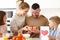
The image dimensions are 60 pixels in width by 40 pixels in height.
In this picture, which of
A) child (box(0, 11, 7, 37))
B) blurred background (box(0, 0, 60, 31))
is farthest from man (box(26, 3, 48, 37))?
child (box(0, 11, 7, 37))

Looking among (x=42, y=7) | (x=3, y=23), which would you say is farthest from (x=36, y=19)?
(x=3, y=23)

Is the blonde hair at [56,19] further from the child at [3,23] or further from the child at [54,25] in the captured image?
the child at [3,23]

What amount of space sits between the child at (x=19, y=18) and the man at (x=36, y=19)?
→ 56 millimetres

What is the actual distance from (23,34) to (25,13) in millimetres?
199

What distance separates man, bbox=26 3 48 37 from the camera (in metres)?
1.61

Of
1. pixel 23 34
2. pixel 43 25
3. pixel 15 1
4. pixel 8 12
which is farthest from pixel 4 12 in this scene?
pixel 43 25

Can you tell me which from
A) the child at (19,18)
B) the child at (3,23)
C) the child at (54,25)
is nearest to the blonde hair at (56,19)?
the child at (54,25)

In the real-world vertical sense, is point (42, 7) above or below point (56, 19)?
above

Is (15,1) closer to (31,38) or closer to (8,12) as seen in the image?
(8,12)

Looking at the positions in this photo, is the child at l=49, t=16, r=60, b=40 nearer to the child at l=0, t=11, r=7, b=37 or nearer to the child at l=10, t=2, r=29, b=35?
the child at l=10, t=2, r=29, b=35

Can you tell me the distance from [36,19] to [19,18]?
0.16 metres

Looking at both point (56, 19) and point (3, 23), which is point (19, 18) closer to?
point (3, 23)

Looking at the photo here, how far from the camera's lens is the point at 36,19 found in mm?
1628

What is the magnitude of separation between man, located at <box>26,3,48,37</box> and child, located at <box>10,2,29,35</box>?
6 centimetres
